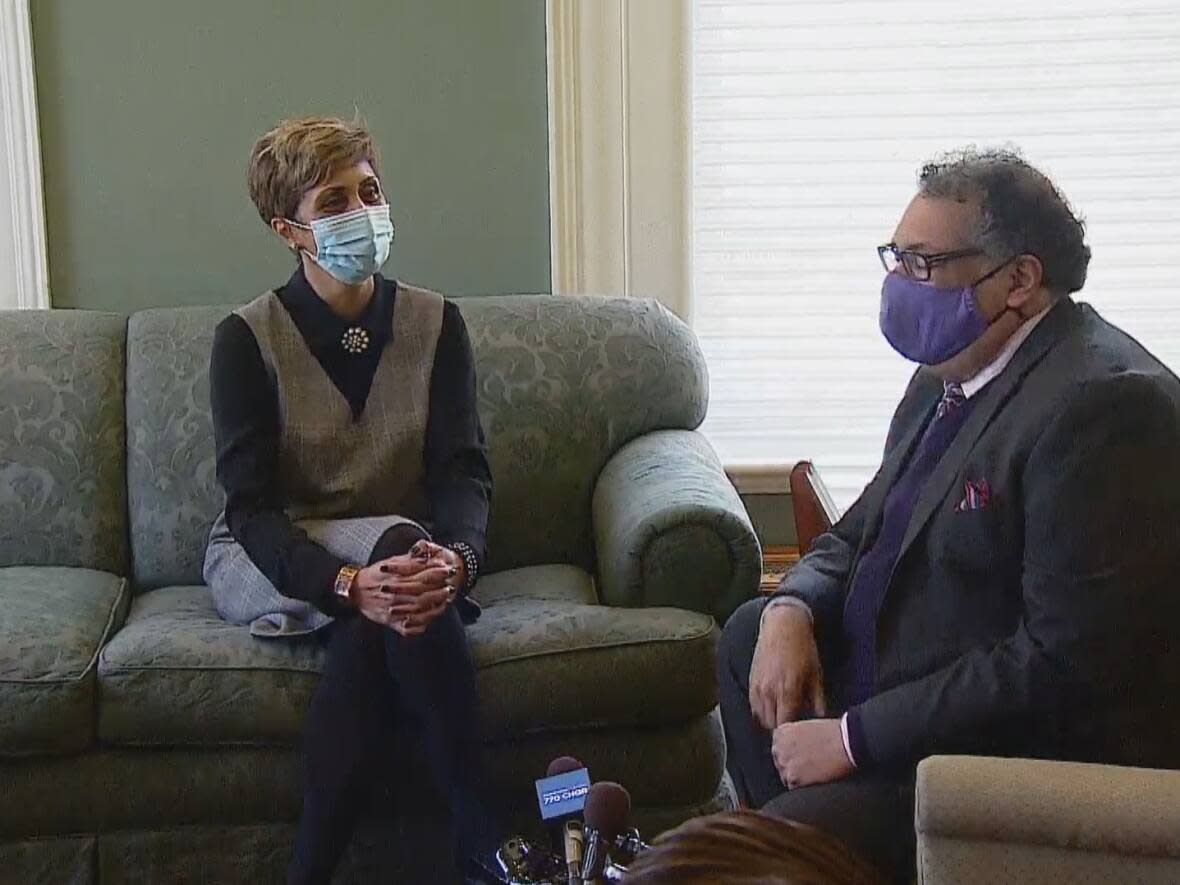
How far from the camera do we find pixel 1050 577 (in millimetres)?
1542

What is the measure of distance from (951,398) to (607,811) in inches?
27.6

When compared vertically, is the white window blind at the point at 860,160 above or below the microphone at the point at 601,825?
above

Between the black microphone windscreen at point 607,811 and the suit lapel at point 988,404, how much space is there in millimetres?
473

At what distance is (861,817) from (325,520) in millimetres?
1037

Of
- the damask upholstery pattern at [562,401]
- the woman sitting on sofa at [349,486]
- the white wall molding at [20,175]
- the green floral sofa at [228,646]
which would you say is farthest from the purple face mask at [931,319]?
the white wall molding at [20,175]

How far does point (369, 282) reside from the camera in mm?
2402

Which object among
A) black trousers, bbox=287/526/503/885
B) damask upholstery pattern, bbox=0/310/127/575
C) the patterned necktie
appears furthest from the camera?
damask upholstery pattern, bbox=0/310/127/575

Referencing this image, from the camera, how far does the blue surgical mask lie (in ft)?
7.52

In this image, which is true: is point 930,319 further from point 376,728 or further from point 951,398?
point 376,728

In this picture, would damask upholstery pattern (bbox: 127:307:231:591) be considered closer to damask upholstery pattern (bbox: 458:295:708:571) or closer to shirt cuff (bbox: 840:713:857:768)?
damask upholstery pattern (bbox: 458:295:708:571)

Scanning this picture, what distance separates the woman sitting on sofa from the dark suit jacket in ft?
2.30

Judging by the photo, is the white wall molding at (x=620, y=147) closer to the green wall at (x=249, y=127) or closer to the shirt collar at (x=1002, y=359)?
the green wall at (x=249, y=127)

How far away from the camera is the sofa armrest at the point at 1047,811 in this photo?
49.0 inches

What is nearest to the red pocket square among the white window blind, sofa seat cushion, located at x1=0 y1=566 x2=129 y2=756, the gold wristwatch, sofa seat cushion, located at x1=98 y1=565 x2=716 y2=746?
sofa seat cushion, located at x1=98 y1=565 x2=716 y2=746
